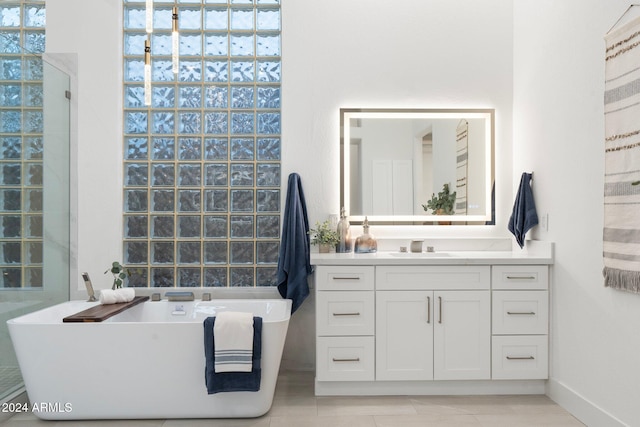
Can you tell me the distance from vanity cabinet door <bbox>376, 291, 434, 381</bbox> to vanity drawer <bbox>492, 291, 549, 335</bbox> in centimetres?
→ 41

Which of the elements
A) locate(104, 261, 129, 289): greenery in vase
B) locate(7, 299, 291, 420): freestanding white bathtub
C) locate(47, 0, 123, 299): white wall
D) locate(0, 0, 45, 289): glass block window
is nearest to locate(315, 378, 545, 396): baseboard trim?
locate(7, 299, 291, 420): freestanding white bathtub

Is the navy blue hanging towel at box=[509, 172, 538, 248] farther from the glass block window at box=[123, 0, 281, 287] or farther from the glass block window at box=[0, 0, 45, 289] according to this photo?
the glass block window at box=[0, 0, 45, 289]

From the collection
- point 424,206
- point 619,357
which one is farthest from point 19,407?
point 619,357

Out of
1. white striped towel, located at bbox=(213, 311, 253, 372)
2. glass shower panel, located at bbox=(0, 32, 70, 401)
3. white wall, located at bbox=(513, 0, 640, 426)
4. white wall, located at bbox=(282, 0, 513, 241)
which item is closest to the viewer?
white wall, located at bbox=(513, 0, 640, 426)

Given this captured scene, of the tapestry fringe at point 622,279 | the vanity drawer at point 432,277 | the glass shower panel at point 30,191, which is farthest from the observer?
the vanity drawer at point 432,277

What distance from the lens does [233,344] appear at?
8.07ft

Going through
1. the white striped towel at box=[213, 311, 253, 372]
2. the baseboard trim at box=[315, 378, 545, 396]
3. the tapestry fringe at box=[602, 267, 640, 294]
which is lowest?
the baseboard trim at box=[315, 378, 545, 396]

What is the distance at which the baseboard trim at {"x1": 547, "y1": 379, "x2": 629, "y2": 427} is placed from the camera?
7.57ft

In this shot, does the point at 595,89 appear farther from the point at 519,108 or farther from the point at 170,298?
the point at 170,298

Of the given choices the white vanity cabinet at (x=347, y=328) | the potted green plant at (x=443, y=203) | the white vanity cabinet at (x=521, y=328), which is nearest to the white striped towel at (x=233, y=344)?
the white vanity cabinet at (x=347, y=328)

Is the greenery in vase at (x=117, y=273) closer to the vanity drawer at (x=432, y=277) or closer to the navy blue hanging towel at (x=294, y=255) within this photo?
the navy blue hanging towel at (x=294, y=255)

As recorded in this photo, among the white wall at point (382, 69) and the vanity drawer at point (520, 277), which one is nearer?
the vanity drawer at point (520, 277)

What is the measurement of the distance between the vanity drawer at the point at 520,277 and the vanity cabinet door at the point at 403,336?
43 centimetres

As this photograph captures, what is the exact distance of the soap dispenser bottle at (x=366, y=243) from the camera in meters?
3.22
